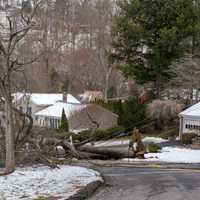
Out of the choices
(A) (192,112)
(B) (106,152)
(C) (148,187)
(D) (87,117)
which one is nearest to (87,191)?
(C) (148,187)

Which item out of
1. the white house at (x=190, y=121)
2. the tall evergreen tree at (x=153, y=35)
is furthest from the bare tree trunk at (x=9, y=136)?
the tall evergreen tree at (x=153, y=35)

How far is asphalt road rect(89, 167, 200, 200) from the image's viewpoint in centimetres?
1473

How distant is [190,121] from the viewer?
3969cm

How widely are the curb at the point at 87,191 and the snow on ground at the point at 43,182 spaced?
0.14 m

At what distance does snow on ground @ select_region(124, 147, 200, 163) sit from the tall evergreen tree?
11.3 metres

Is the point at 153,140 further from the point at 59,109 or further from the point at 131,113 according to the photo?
the point at 59,109

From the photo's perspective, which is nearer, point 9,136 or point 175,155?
point 9,136

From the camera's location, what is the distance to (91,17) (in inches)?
3265

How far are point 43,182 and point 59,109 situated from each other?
35.6 metres

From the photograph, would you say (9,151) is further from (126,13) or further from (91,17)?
(91,17)

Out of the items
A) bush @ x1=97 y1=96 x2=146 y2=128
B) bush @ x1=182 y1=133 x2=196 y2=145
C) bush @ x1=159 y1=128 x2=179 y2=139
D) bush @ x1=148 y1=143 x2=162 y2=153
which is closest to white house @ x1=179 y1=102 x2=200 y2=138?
bush @ x1=182 y1=133 x2=196 y2=145

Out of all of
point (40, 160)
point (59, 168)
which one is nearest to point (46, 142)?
point (40, 160)

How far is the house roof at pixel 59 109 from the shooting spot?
1890 inches

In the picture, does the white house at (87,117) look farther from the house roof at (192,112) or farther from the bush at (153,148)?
the bush at (153,148)
